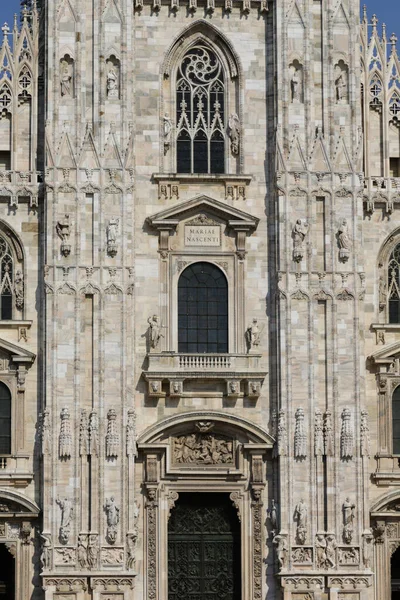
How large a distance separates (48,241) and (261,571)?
934 cm

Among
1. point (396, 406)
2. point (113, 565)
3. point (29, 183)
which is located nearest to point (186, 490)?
point (113, 565)

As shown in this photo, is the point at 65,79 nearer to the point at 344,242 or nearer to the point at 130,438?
the point at 344,242

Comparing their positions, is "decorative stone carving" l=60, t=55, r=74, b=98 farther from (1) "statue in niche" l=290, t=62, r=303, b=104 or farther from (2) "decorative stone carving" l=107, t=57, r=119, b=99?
(1) "statue in niche" l=290, t=62, r=303, b=104

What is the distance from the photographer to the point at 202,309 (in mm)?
43594

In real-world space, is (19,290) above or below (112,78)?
below

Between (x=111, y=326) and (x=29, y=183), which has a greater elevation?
(x=29, y=183)

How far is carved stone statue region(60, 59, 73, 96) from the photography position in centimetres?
4344

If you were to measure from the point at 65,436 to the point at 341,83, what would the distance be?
435 inches

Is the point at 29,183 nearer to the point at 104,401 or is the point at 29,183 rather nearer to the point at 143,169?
the point at 143,169

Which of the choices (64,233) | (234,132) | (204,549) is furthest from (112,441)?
(234,132)

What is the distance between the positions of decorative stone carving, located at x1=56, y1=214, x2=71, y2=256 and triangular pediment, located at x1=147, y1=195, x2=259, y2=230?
6.66 ft

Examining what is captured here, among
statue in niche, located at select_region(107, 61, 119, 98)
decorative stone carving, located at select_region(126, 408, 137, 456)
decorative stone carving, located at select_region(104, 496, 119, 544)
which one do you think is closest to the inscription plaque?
statue in niche, located at select_region(107, 61, 119, 98)

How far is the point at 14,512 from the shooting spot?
42.0 m

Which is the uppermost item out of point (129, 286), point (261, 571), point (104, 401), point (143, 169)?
point (143, 169)
